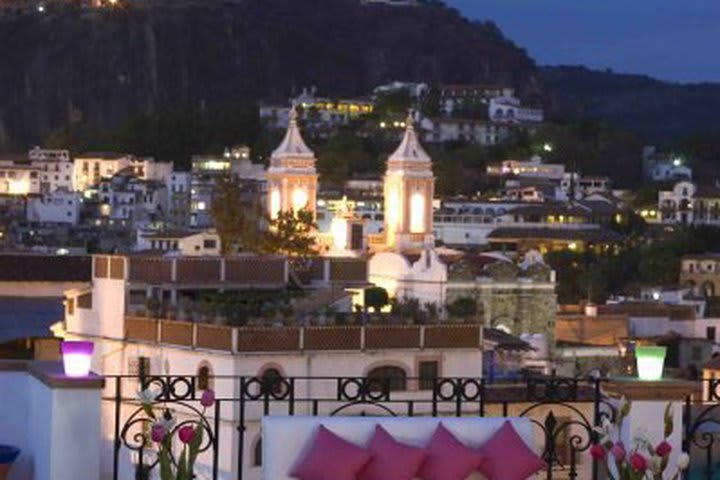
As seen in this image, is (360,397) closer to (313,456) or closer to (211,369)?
(313,456)

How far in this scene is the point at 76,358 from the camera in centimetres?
756

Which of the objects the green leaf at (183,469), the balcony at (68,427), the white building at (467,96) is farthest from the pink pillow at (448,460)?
the white building at (467,96)

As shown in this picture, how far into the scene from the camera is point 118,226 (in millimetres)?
80062

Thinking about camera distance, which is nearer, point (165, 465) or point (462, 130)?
point (165, 465)

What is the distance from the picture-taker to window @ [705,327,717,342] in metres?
40.3

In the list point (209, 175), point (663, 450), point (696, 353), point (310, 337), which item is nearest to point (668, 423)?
point (663, 450)

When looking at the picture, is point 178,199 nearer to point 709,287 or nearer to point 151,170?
point 151,170

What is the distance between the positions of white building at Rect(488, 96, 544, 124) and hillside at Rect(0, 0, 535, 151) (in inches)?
703

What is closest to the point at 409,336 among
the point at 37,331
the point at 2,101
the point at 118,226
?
the point at 37,331

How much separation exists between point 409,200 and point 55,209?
151 ft

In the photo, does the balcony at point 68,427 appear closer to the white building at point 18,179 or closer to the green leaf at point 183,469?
the green leaf at point 183,469

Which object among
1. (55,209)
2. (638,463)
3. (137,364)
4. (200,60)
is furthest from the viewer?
(200,60)

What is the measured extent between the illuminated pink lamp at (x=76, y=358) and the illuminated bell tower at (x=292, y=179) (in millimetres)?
29414

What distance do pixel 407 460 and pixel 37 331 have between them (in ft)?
63.7
